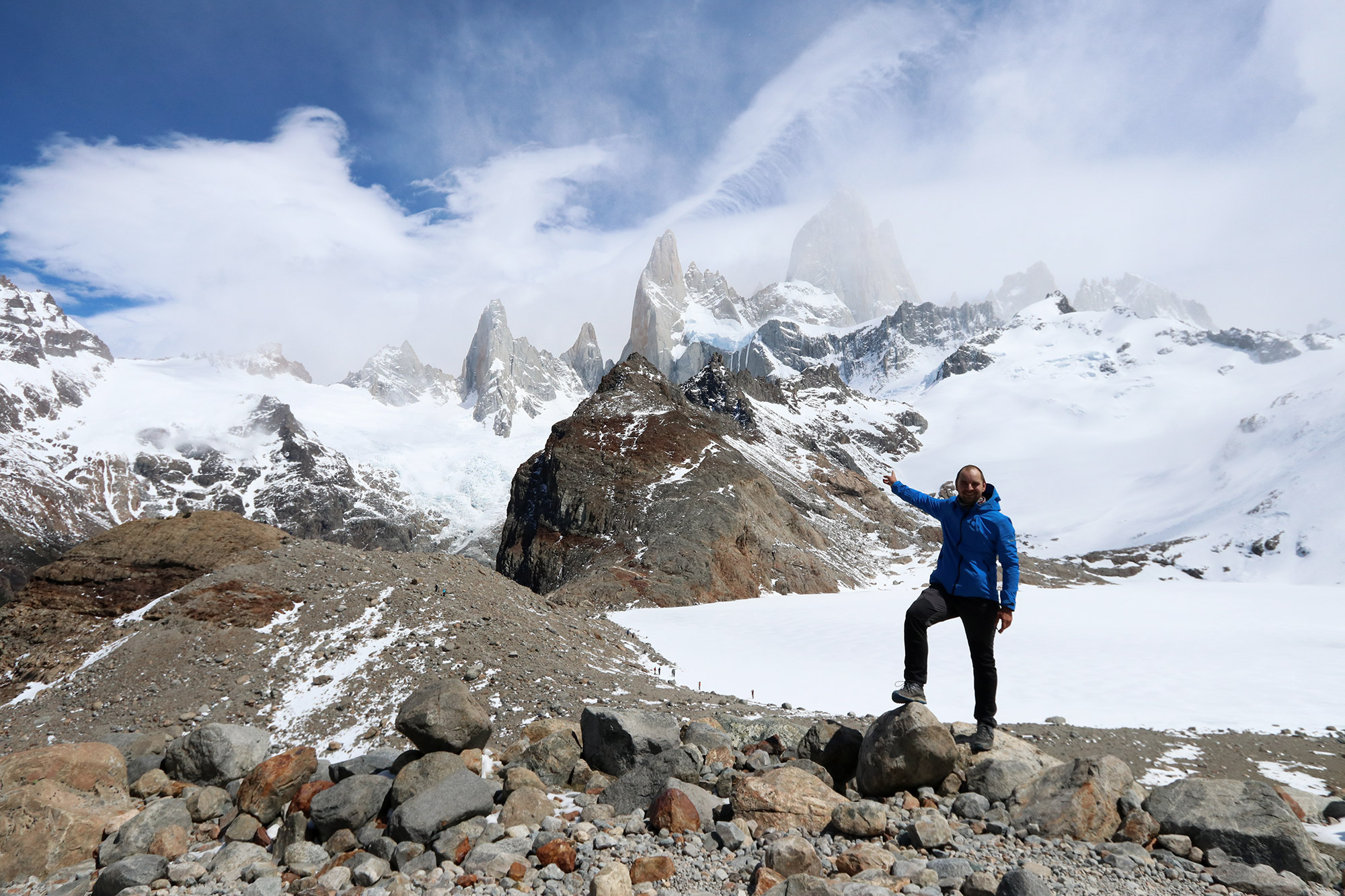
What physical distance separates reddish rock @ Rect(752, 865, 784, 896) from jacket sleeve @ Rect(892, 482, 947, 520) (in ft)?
14.8

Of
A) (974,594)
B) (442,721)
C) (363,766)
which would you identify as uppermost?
(974,594)

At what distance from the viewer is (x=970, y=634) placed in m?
8.11

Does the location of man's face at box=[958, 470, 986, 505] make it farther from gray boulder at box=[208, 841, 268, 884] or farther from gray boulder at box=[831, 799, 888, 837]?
gray boulder at box=[208, 841, 268, 884]

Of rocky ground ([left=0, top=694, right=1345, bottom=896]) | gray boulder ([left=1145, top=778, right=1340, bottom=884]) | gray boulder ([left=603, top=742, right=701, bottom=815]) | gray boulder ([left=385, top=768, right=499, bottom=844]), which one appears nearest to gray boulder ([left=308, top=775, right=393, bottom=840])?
rocky ground ([left=0, top=694, right=1345, bottom=896])

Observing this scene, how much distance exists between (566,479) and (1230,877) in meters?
50.1

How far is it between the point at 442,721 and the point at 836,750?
499cm

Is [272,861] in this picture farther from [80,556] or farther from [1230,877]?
[80,556]

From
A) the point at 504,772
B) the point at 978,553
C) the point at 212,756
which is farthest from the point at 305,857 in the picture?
the point at 978,553

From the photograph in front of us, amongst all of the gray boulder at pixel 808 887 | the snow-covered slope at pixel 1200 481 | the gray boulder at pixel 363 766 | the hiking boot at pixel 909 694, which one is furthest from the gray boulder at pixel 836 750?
the snow-covered slope at pixel 1200 481

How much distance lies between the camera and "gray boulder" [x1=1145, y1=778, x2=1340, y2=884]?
19.6ft

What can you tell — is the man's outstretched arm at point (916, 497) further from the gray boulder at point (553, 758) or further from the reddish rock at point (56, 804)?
the reddish rock at point (56, 804)

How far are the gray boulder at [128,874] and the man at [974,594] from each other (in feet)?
26.5

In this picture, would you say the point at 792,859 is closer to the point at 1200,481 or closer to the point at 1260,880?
the point at 1260,880

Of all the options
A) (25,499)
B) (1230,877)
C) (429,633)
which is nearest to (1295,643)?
(1230,877)
